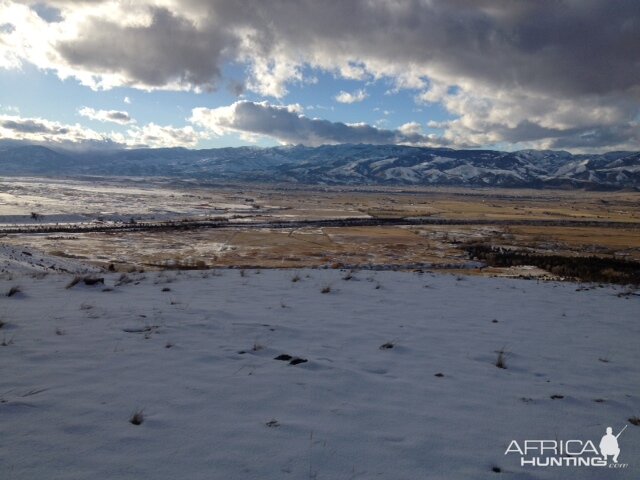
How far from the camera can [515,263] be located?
3738 cm

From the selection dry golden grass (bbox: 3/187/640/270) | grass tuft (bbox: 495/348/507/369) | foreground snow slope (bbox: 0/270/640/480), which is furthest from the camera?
dry golden grass (bbox: 3/187/640/270)

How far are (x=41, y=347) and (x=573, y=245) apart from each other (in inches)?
2402

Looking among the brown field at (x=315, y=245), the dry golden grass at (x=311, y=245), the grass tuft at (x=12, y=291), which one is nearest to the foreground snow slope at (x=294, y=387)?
the grass tuft at (x=12, y=291)

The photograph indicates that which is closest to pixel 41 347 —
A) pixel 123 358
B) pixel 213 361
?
pixel 123 358

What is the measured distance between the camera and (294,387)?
5.28 meters

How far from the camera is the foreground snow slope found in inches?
150

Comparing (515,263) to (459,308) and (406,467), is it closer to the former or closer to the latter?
(459,308)

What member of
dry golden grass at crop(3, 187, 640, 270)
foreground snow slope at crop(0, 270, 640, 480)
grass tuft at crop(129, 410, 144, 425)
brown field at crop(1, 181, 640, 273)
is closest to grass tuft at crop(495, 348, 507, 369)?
foreground snow slope at crop(0, 270, 640, 480)

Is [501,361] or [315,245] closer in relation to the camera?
[501,361]

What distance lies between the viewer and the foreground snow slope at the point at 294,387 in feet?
12.5

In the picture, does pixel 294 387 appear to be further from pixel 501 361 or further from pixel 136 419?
pixel 501 361

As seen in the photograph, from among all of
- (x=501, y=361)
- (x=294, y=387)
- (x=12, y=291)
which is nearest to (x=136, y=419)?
(x=294, y=387)

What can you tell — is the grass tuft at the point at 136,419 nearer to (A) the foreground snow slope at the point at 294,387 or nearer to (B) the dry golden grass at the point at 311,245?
(A) the foreground snow slope at the point at 294,387

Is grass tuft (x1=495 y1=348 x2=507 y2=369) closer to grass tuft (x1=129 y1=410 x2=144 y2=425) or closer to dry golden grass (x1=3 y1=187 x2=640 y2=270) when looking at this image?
grass tuft (x1=129 y1=410 x2=144 y2=425)
